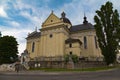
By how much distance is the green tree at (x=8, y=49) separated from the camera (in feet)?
128

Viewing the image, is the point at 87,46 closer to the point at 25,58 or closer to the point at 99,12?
the point at 99,12

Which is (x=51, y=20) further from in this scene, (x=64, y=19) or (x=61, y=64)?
(x=61, y=64)

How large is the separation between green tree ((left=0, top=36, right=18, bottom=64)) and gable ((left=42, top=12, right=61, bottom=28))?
10840 mm

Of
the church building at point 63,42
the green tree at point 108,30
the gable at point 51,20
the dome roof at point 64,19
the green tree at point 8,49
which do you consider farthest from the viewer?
the dome roof at point 64,19

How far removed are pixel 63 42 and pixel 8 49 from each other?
1546 cm

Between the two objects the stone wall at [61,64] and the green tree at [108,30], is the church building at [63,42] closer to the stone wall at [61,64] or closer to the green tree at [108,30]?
the stone wall at [61,64]

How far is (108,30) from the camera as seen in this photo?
99.0ft

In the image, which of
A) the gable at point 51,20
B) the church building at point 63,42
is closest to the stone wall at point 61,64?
the church building at point 63,42

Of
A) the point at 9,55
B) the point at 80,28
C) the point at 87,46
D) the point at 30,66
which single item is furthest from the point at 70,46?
the point at 9,55

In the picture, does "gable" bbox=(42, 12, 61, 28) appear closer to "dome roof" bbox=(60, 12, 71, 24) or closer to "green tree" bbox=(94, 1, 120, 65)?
"dome roof" bbox=(60, 12, 71, 24)

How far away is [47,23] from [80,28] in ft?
35.7

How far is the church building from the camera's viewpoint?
4103cm

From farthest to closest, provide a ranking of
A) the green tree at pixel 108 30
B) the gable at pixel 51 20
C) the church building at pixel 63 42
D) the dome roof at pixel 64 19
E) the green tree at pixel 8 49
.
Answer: the dome roof at pixel 64 19, the gable at pixel 51 20, the church building at pixel 63 42, the green tree at pixel 8 49, the green tree at pixel 108 30

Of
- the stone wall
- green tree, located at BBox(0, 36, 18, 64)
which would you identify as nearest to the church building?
the stone wall
